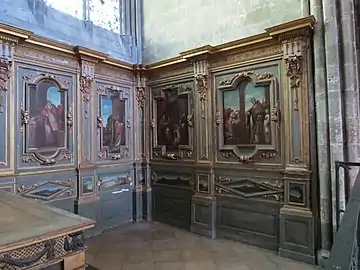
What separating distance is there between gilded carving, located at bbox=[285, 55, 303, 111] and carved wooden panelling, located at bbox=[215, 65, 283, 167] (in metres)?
0.28

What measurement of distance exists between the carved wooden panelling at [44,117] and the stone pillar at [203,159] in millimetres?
2352

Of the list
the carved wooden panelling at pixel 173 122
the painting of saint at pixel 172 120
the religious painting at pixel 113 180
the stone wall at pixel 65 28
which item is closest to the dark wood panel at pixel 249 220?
the carved wooden panelling at pixel 173 122

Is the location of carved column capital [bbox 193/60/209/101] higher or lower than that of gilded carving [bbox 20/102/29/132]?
higher

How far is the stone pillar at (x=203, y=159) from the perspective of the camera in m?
5.64

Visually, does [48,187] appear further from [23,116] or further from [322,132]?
[322,132]

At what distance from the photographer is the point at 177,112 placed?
6.35m

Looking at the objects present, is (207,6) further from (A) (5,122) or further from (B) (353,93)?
(A) (5,122)

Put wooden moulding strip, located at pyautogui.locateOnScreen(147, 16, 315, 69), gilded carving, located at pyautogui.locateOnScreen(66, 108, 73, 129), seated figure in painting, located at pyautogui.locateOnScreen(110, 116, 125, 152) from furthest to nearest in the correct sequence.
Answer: seated figure in painting, located at pyautogui.locateOnScreen(110, 116, 125, 152)
gilded carving, located at pyautogui.locateOnScreen(66, 108, 73, 129)
wooden moulding strip, located at pyautogui.locateOnScreen(147, 16, 315, 69)

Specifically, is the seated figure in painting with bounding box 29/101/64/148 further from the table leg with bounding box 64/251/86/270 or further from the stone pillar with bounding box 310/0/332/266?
the stone pillar with bounding box 310/0/332/266

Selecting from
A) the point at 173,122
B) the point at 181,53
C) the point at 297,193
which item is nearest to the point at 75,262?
the point at 297,193

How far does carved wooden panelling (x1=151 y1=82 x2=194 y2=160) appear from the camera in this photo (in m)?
6.13

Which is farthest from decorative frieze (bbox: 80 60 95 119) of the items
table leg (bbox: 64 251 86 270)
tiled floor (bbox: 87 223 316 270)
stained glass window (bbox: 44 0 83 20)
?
table leg (bbox: 64 251 86 270)

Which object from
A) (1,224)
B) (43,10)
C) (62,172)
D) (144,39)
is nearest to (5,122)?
(62,172)

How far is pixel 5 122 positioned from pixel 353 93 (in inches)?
200
